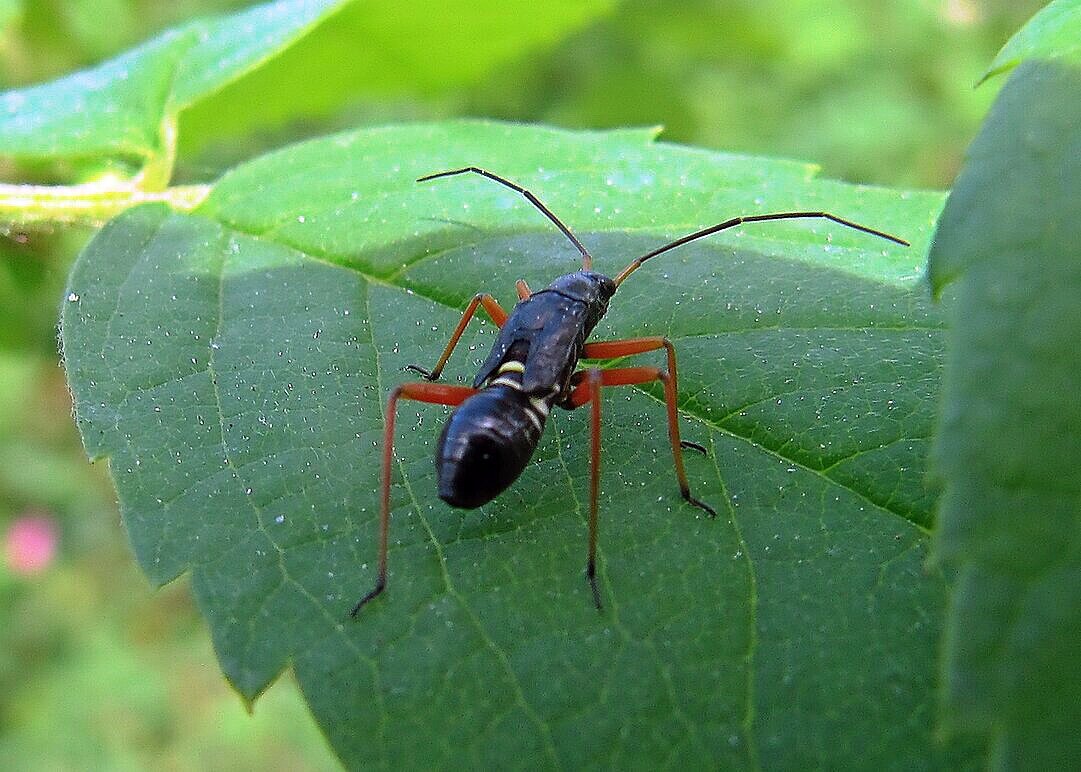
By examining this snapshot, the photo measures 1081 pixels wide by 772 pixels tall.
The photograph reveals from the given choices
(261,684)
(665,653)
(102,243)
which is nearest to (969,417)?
(665,653)

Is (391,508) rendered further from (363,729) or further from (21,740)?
(21,740)

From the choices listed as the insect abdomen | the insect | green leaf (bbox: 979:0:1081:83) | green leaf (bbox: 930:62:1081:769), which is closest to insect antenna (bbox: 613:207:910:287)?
the insect

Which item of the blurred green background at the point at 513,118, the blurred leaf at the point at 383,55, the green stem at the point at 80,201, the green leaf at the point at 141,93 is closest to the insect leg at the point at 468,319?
the green stem at the point at 80,201

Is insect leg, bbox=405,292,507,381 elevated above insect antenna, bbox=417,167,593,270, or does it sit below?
below

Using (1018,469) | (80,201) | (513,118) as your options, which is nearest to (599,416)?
(1018,469)

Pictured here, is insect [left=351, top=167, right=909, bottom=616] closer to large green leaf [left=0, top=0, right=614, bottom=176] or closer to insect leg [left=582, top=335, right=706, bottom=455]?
insect leg [left=582, top=335, right=706, bottom=455]
